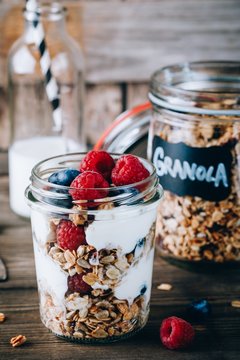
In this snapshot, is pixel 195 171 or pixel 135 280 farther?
pixel 195 171

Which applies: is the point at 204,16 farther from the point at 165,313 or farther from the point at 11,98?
the point at 165,313

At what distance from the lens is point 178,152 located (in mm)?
1065

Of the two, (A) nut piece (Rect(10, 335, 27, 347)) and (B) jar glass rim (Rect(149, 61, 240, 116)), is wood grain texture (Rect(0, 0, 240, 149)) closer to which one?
(B) jar glass rim (Rect(149, 61, 240, 116))

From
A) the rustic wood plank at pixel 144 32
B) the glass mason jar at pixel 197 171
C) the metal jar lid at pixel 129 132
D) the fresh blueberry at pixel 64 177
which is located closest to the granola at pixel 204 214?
the glass mason jar at pixel 197 171

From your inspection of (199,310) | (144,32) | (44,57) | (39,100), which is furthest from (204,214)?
(144,32)

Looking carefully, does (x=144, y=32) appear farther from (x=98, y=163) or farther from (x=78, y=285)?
(x=78, y=285)

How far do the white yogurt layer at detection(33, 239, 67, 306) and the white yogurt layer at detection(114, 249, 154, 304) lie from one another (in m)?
0.07

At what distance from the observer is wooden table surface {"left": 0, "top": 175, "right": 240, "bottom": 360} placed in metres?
0.88

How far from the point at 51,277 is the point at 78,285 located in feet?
0.14

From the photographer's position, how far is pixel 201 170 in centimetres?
A: 105

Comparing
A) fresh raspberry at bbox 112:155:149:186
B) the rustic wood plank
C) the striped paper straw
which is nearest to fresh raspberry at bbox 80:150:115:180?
fresh raspberry at bbox 112:155:149:186

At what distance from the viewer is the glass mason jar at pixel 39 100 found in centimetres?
130

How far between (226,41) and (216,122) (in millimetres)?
573

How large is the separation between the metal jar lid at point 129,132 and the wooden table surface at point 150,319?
0.65 ft
